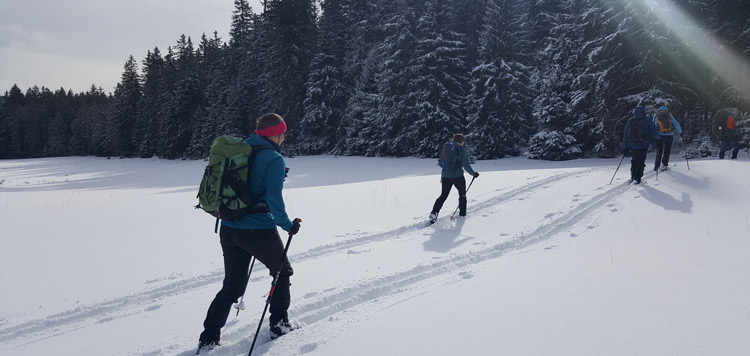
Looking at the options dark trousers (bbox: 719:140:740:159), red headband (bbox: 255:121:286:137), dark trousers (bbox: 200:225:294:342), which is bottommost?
dark trousers (bbox: 200:225:294:342)

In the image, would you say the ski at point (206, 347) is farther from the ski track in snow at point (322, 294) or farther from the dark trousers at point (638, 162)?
the dark trousers at point (638, 162)

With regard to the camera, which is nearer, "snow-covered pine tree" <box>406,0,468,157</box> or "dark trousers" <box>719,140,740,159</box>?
"dark trousers" <box>719,140,740,159</box>

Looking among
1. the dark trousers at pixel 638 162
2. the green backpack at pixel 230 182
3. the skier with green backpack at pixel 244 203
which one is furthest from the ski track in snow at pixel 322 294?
the dark trousers at pixel 638 162

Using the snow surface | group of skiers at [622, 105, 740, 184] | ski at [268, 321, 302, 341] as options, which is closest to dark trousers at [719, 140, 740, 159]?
group of skiers at [622, 105, 740, 184]

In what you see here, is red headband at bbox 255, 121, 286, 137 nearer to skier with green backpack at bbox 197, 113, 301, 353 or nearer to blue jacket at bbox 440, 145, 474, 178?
skier with green backpack at bbox 197, 113, 301, 353

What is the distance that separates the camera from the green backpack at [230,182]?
351 cm

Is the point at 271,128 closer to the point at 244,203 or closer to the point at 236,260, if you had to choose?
the point at 244,203

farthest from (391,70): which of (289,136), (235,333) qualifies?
(235,333)

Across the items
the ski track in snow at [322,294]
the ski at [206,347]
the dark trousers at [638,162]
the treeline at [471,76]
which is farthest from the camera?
the treeline at [471,76]

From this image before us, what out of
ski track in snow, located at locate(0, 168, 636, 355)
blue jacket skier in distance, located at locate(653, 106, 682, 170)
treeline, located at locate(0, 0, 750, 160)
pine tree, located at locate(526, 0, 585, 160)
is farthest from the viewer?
pine tree, located at locate(526, 0, 585, 160)

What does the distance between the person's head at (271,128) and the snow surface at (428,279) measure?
6.05ft

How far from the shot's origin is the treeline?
63.1 feet

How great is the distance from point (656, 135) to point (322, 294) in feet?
32.3

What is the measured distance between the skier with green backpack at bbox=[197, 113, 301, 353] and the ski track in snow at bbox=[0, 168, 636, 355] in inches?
23.1
